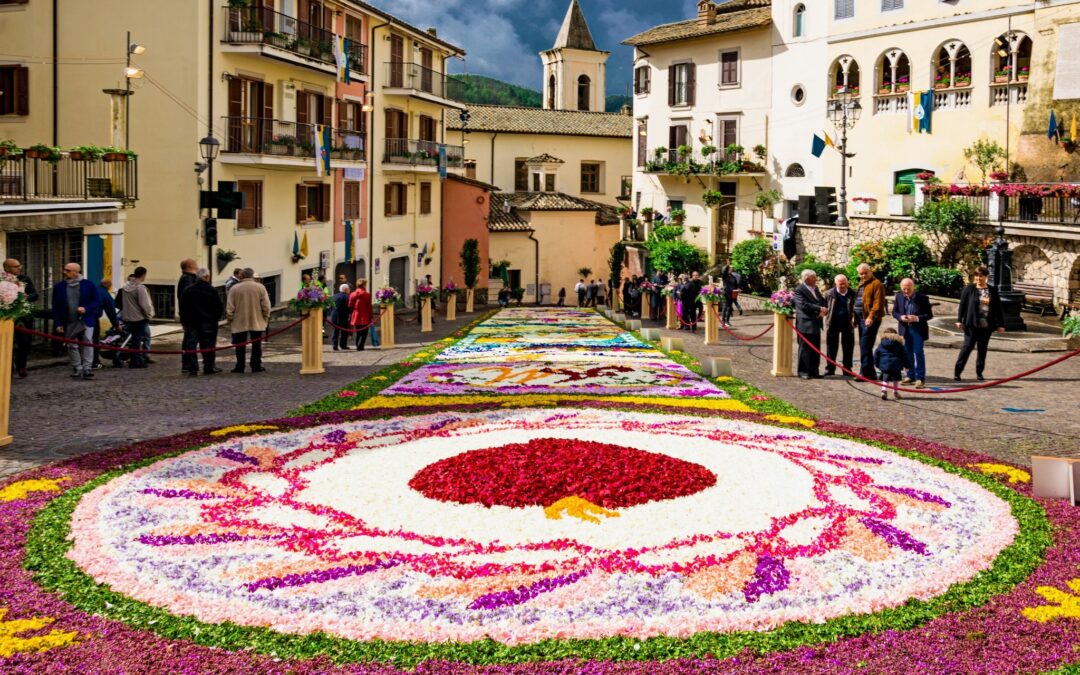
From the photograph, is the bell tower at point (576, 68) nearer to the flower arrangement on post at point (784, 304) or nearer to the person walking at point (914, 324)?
the flower arrangement on post at point (784, 304)

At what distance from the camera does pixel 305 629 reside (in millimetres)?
7023

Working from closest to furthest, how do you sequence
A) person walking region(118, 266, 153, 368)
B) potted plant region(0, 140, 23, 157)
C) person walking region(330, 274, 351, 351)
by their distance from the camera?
1. person walking region(118, 266, 153, 368)
2. potted plant region(0, 140, 23, 157)
3. person walking region(330, 274, 351, 351)

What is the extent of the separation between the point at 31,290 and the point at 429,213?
40.2 metres

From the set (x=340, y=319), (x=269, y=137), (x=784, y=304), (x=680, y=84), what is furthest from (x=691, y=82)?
(x=784, y=304)

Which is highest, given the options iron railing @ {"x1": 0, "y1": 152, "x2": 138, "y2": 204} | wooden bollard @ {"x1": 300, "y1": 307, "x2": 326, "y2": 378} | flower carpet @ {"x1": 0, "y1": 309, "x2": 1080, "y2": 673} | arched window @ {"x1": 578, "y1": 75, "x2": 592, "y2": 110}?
arched window @ {"x1": 578, "y1": 75, "x2": 592, "y2": 110}

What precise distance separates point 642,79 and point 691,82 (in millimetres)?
4890

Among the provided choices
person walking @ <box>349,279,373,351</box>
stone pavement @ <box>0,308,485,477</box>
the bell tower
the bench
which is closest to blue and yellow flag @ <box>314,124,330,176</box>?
person walking @ <box>349,279,373,351</box>

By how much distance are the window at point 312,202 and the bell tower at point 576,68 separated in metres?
58.6

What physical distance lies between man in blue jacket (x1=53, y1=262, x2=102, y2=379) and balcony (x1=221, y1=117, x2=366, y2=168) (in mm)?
15945

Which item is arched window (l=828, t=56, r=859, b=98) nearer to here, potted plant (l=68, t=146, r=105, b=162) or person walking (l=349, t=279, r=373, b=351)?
person walking (l=349, t=279, r=373, b=351)

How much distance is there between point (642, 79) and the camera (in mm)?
65812

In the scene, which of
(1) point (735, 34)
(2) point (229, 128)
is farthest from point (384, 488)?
(1) point (735, 34)

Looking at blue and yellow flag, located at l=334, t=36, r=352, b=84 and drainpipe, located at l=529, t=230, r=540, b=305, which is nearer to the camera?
blue and yellow flag, located at l=334, t=36, r=352, b=84

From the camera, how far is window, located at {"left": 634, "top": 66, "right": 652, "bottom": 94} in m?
65.0
